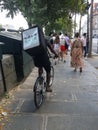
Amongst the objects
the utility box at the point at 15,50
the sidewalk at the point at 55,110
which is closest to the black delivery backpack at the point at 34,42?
the sidewalk at the point at 55,110

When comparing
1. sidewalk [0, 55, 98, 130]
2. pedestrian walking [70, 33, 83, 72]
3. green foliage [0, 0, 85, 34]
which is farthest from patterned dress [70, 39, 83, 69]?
green foliage [0, 0, 85, 34]

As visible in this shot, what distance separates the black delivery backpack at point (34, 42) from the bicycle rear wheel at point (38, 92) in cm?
59

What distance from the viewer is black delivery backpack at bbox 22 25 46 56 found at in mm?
7535

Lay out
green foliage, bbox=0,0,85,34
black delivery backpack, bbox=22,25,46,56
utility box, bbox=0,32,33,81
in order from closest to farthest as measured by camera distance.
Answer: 1. black delivery backpack, bbox=22,25,46,56
2. utility box, bbox=0,32,33,81
3. green foliage, bbox=0,0,85,34

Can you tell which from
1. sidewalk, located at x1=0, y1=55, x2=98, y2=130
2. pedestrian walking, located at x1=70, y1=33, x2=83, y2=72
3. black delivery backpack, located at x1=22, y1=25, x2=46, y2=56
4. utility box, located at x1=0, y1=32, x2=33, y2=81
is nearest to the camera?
sidewalk, located at x1=0, y1=55, x2=98, y2=130

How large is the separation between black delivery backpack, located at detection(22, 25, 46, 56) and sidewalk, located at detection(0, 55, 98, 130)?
1.15 m

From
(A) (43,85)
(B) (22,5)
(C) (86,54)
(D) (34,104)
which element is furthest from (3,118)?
(B) (22,5)

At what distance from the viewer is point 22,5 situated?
2689 centimetres

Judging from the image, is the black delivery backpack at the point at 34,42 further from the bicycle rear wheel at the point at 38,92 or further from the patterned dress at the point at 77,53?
the patterned dress at the point at 77,53

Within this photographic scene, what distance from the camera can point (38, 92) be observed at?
25.0 feet

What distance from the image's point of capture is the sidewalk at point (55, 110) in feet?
20.6

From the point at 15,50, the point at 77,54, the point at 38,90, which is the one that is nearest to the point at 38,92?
the point at 38,90

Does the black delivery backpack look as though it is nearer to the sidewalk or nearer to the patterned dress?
the sidewalk

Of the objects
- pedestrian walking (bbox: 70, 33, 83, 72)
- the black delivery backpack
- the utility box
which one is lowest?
pedestrian walking (bbox: 70, 33, 83, 72)
